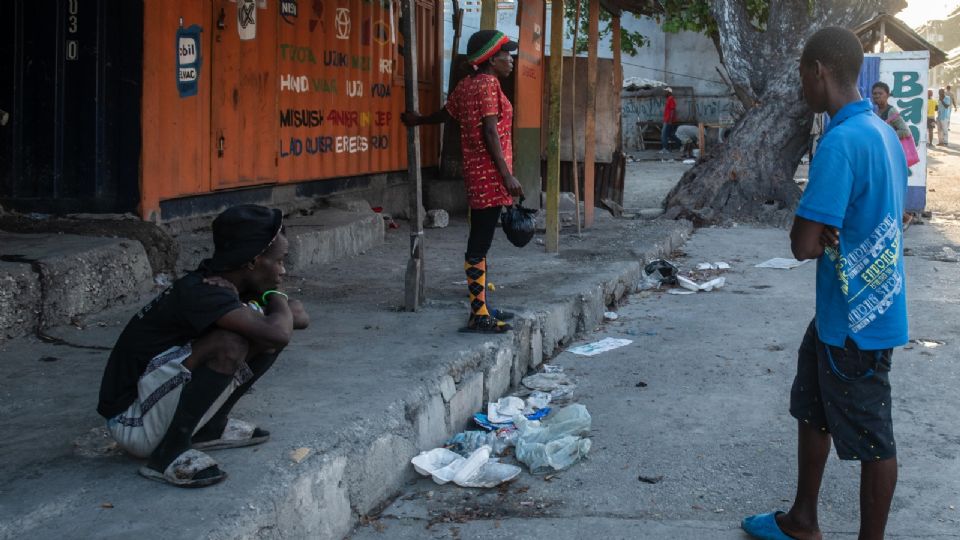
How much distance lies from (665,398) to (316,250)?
3.28 metres

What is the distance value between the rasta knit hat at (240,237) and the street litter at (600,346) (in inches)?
132

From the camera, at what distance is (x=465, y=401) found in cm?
490

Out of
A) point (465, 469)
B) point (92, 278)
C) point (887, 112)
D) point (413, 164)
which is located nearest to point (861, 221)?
point (465, 469)

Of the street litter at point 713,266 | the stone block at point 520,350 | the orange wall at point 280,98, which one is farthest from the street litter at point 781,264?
the stone block at point 520,350

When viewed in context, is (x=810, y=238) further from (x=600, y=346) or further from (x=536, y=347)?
(x=600, y=346)

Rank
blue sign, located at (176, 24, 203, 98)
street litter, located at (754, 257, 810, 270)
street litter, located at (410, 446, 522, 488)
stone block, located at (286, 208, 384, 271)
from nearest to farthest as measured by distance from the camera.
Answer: street litter, located at (410, 446, 522, 488) → blue sign, located at (176, 24, 203, 98) → stone block, located at (286, 208, 384, 271) → street litter, located at (754, 257, 810, 270)

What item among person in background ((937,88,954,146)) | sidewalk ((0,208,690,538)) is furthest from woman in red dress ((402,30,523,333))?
person in background ((937,88,954,146))

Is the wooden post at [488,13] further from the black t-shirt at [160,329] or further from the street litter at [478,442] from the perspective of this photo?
the black t-shirt at [160,329]

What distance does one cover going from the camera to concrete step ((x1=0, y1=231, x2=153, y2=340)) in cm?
494

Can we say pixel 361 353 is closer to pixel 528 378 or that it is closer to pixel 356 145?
pixel 528 378

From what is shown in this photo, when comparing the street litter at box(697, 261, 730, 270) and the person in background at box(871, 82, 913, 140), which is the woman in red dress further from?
the person in background at box(871, 82, 913, 140)

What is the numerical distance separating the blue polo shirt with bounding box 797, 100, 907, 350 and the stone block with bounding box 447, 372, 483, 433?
197 cm

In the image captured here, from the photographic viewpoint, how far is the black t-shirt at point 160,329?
3.17 meters

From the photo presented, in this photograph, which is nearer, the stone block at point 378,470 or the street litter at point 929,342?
the stone block at point 378,470
